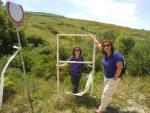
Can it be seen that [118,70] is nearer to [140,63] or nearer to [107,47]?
[107,47]

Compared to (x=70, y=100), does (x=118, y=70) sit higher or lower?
higher

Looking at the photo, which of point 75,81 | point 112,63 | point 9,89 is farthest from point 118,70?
point 9,89

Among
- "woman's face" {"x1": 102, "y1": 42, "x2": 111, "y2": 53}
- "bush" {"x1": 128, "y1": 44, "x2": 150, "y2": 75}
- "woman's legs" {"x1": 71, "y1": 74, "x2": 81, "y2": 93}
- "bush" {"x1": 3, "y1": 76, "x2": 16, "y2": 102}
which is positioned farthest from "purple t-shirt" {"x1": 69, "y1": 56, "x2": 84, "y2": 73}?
"bush" {"x1": 128, "y1": 44, "x2": 150, "y2": 75}

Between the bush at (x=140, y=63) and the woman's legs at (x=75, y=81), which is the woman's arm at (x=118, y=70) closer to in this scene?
the woman's legs at (x=75, y=81)

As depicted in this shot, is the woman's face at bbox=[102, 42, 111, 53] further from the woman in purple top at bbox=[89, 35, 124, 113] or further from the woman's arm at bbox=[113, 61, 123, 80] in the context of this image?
the woman's arm at bbox=[113, 61, 123, 80]

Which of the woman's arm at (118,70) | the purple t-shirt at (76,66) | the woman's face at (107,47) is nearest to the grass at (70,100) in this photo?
the purple t-shirt at (76,66)

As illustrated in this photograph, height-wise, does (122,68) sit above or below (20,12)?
below

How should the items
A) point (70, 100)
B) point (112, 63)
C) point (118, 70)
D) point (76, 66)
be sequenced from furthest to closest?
point (70, 100) < point (76, 66) < point (112, 63) < point (118, 70)

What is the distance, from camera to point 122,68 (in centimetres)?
882

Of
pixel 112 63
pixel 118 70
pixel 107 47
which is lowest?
pixel 118 70

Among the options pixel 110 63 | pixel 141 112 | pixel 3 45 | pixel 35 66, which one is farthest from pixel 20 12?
pixel 3 45

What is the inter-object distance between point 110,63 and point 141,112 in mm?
1979

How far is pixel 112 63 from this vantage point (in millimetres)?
8906

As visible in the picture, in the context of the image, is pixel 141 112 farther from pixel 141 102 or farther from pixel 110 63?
pixel 110 63
